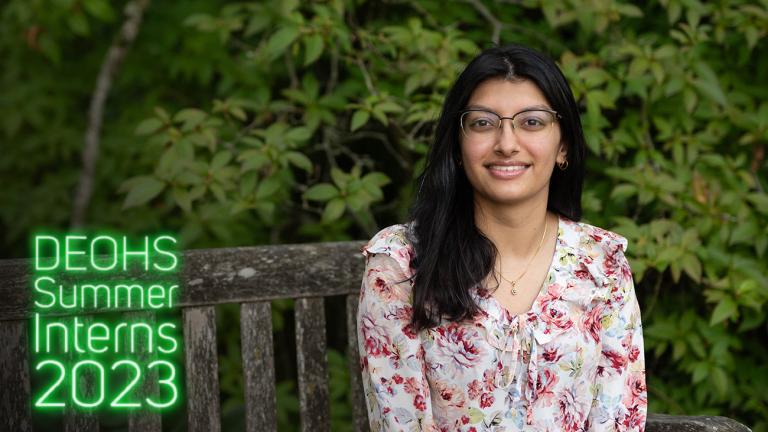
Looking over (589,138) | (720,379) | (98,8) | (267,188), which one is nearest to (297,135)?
(267,188)

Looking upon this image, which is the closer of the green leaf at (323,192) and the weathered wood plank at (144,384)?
the weathered wood plank at (144,384)

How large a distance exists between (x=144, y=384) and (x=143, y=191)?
25.3 inches

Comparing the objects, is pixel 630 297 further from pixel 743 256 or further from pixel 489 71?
pixel 743 256

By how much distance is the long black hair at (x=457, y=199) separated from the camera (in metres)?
2.04

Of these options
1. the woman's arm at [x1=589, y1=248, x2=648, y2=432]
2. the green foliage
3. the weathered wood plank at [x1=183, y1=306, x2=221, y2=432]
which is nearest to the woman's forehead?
the woman's arm at [x1=589, y1=248, x2=648, y2=432]

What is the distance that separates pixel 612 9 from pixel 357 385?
1.36m

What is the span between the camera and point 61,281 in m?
2.23

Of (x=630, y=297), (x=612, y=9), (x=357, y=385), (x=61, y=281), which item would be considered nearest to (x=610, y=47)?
(x=612, y=9)

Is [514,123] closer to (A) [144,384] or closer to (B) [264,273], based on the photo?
(B) [264,273]

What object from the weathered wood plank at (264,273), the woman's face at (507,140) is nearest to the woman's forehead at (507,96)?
the woman's face at (507,140)

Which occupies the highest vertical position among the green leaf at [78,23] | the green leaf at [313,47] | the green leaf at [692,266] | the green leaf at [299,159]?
the green leaf at [78,23]

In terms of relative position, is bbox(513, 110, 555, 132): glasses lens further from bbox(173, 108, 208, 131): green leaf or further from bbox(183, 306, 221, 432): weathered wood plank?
bbox(173, 108, 208, 131): green leaf

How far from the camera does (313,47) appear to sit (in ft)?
9.20

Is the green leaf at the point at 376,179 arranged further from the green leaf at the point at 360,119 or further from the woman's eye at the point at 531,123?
the woman's eye at the point at 531,123
